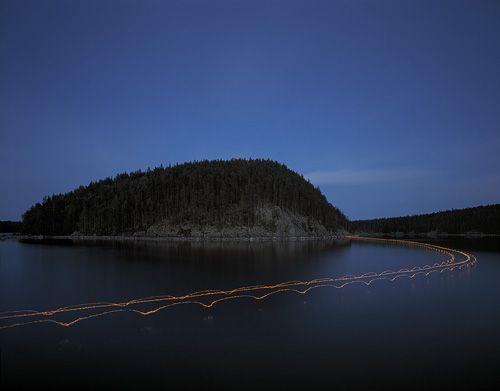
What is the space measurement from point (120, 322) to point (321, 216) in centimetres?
16913

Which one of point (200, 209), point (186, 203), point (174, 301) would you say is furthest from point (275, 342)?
point (186, 203)

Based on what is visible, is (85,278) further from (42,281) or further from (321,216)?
(321,216)

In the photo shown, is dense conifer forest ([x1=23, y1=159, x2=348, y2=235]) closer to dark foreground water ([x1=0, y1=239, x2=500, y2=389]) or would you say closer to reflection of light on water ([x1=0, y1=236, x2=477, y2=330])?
reflection of light on water ([x1=0, y1=236, x2=477, y2=330])

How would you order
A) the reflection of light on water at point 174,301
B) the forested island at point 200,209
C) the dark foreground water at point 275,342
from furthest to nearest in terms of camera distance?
the forested island at point 200,209, the reflection of light on water at point 174,301, the dark foreground water at point 275,342

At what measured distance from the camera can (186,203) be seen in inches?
6590

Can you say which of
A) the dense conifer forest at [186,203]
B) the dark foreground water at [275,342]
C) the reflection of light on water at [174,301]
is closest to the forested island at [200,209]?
the dense conifer forest at [186,203]

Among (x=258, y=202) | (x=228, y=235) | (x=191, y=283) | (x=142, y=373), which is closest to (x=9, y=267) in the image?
(x=191, y=283)

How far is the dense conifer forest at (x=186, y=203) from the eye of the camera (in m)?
163

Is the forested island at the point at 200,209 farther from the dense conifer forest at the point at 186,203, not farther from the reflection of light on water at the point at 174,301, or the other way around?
the reflection of light on water at the point at 174,301

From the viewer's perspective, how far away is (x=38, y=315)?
69.9 ft

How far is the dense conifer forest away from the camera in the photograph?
534ft

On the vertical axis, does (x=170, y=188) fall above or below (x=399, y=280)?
above

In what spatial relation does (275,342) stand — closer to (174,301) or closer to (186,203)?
(174,301)

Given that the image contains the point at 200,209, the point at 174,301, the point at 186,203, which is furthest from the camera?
the point at 186,203
